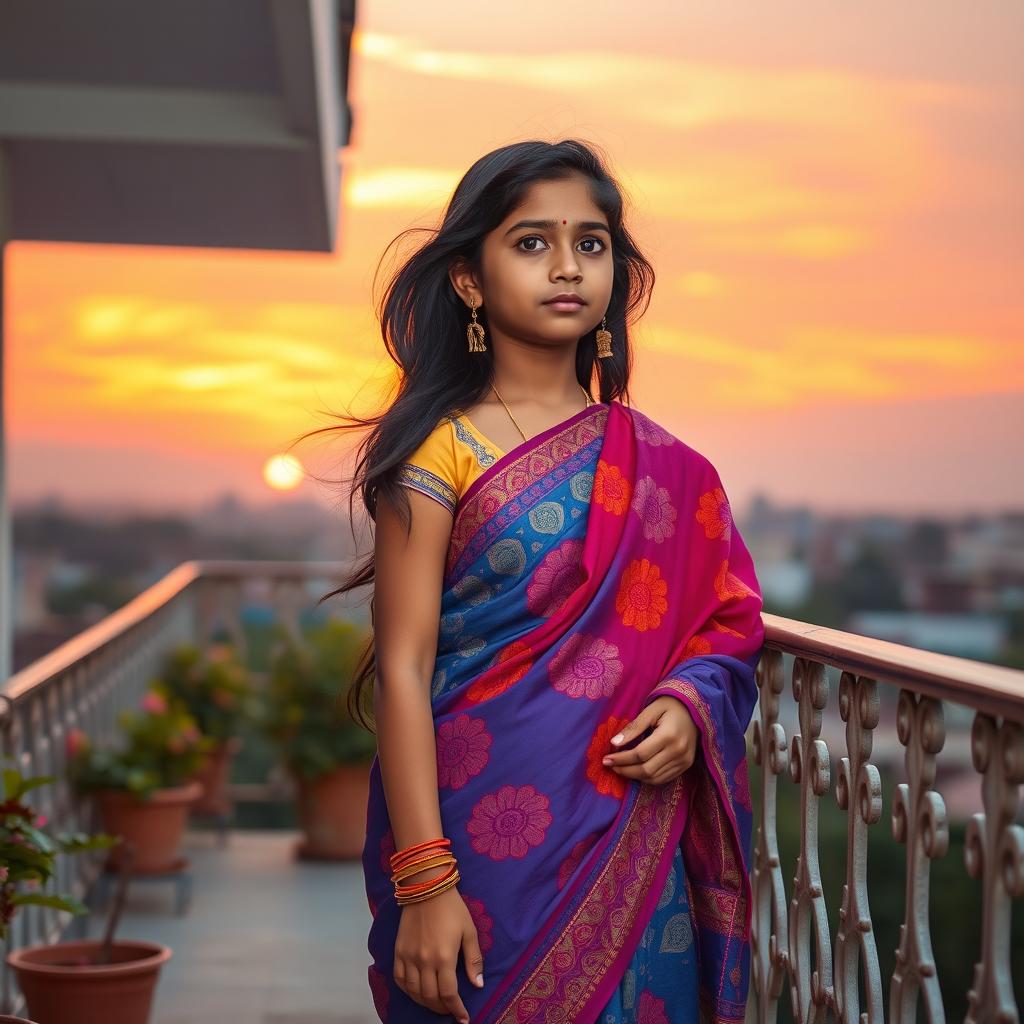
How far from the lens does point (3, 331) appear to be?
15.6 ft

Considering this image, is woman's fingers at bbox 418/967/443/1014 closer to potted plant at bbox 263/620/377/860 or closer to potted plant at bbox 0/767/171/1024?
potted plant at bbox 0/767/171/1024

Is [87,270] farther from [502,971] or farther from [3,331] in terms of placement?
[502,971]

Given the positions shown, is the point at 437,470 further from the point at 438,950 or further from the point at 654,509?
the point at 438,950

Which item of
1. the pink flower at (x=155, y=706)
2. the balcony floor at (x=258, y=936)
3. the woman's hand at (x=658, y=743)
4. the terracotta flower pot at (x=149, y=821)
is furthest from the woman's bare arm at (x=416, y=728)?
the pink flower at (x=155, y=706)

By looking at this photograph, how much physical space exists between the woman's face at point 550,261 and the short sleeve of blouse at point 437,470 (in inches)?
6.6

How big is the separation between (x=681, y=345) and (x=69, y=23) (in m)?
15.2

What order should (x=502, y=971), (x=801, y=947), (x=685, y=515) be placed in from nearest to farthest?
(x=502, y=971), (x=685, y=515), (x=801, y=947)

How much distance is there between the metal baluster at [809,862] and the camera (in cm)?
186

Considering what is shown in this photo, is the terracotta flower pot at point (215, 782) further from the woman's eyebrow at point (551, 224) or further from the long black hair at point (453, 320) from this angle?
the woman's eyebrow at point (551, 224)

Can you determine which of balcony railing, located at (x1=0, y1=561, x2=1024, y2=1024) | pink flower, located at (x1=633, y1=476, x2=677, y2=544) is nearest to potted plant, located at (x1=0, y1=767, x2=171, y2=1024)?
balcony railing, located at (x1=0, y1=561, x2=1024, y2=1024)

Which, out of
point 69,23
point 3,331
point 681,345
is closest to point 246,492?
point 681,345

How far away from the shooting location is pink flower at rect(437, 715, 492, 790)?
162 centimetres

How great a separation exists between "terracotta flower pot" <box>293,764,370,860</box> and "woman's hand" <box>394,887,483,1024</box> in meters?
3.91

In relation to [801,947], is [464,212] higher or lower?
higher
